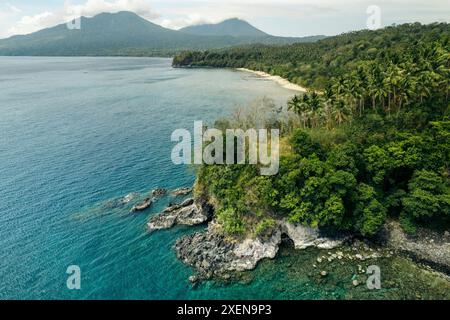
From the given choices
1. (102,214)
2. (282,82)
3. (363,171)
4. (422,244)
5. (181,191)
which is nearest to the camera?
(422,244)

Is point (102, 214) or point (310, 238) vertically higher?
point (102, 214)

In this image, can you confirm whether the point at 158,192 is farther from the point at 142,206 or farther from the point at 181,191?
the point at 142,206

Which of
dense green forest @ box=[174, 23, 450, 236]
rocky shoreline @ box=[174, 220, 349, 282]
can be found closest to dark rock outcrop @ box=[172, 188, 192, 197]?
dense green forest @ box=[174, 23, 450, 236]

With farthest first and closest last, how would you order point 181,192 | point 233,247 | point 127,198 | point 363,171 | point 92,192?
point 92,192 < point 181,192 < point 127,198 < point 363,171 < point 233,247

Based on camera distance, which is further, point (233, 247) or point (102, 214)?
point (102, 214)

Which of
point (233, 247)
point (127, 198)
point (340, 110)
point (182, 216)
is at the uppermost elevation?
point (340, 110)

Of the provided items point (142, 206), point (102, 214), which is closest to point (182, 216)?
point (142, 206)

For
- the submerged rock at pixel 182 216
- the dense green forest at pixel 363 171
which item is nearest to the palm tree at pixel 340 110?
the dense green forest at pixel 363 171
